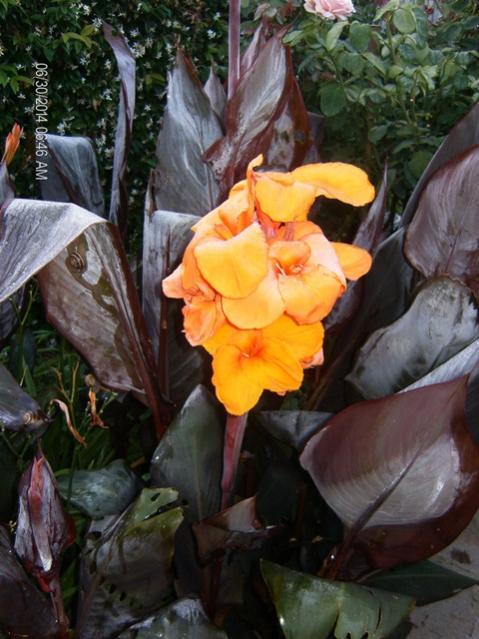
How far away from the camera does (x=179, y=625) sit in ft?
2.80

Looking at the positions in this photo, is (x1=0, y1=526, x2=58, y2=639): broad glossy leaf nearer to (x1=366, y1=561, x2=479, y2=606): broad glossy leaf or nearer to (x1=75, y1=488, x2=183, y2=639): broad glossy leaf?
(x1=75, y1=488, x2=183, y2=639): broad glossy leaf

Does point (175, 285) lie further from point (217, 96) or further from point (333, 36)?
point (333, 36)

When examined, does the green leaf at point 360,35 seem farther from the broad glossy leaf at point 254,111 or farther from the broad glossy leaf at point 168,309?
the broad glossy leaf at point 168,309

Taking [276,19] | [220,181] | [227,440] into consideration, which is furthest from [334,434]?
[276,19]

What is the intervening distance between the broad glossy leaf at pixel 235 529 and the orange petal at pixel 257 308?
0.27m

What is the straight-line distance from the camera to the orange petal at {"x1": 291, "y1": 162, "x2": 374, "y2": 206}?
712 millimetres

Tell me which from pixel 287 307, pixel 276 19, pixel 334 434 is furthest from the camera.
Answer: pixel 276 19

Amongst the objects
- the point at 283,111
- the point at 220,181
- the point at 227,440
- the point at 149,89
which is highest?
the point at 283,111

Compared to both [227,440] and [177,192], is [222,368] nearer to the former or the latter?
[227,440]

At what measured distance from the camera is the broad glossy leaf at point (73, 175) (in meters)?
1.31

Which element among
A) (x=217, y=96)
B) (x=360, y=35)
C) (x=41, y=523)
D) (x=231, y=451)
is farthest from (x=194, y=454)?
(x=360, y=35)

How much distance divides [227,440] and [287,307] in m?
0.26

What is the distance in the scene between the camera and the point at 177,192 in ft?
4.02

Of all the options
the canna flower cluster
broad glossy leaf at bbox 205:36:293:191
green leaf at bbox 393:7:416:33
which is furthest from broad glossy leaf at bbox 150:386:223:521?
green leaf at bbox 393:7:416:33
